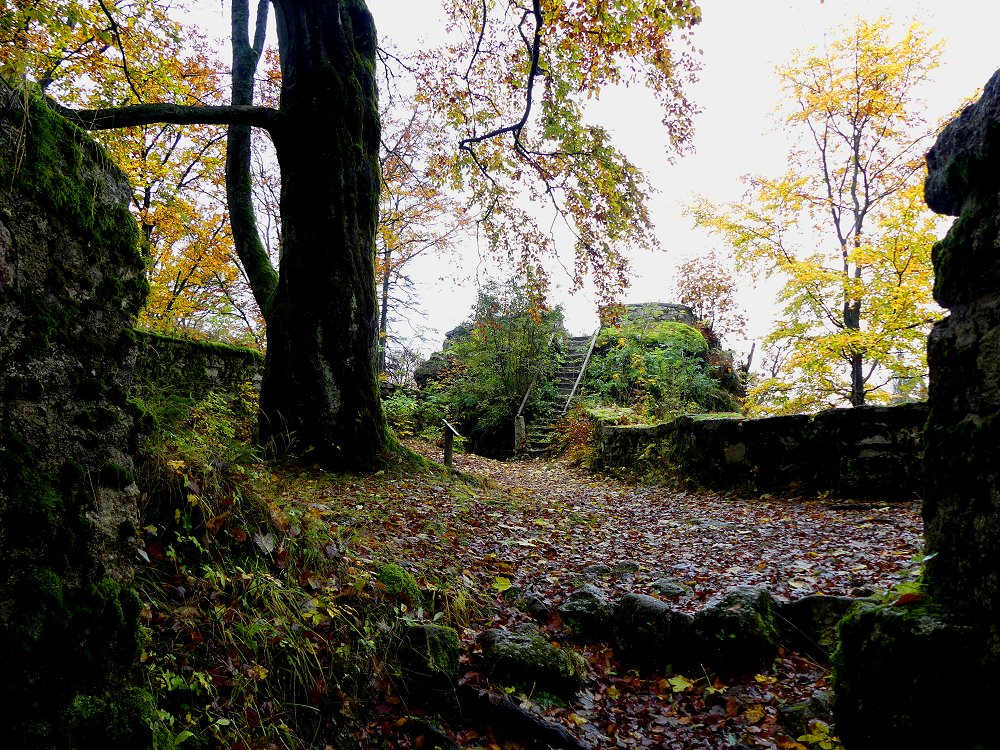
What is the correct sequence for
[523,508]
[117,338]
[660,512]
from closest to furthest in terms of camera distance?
1. [117,338]
2. [523,508]
3. [660,512]

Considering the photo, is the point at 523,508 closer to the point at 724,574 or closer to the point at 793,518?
the point at 724,574

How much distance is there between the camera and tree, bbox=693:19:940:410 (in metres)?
8.90

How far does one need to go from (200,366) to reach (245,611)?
6.31m

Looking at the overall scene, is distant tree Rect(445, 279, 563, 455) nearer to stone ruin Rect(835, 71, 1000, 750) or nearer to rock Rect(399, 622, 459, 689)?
rock Rect(399, 622, 459, 689)

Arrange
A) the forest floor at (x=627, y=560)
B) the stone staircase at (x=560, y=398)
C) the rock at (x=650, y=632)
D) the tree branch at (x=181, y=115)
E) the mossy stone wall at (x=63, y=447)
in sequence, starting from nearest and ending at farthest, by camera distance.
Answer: the mossy stone wall at (x=63, y=447) < the forest floor at (x=627, y=560) < the rock at (x=650, y=632) < the tree branch at (x=181, y=115) < the stone staircase at (x=560, y=398)

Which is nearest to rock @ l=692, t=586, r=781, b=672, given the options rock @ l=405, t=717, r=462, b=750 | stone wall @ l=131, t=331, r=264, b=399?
rock @ l=405, t=717, r=462, b=750

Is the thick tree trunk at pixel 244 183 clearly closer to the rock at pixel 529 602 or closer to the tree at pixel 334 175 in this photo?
the tree at pixel 334 175

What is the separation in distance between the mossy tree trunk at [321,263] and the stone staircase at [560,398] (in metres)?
8.05

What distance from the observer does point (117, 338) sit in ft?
6.50

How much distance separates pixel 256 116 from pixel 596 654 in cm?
654

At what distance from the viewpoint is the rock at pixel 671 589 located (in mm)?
3976

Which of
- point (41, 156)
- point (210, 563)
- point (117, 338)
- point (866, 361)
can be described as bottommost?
point (210, 563)

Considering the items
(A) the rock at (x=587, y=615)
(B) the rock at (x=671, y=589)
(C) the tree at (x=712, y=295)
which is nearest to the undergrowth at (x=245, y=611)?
(A) the rock at (x=587, y=615)

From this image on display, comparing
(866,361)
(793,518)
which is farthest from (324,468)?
(866,361)
